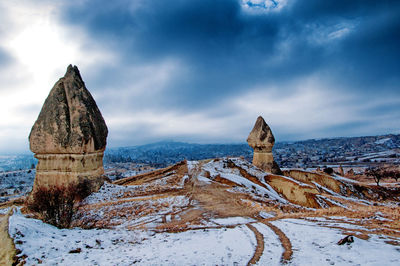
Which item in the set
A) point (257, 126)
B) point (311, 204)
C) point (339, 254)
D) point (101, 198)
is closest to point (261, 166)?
point (257, 126)

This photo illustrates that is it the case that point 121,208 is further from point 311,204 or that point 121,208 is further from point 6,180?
point 6,180

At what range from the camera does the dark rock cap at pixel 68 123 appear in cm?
1345

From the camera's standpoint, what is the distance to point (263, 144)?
94.8ft

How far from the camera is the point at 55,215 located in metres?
7.67

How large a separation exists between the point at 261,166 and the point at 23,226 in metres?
26.9

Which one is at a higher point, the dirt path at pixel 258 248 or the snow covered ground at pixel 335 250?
the snow covered ground at pixel 335 250

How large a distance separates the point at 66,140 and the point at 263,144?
74.8 feet

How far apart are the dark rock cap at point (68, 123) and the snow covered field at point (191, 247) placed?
8157 millimetres

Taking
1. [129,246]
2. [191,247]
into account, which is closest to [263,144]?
[191,247]

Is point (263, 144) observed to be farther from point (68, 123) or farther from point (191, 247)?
point (191, 247)

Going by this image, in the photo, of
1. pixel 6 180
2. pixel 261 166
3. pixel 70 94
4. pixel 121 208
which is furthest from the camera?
pixel 6 180

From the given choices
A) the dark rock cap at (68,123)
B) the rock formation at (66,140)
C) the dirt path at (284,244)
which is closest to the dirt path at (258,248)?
the dirt path at (284,244)

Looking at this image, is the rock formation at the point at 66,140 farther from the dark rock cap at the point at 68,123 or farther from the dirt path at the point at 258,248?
the dirt path at the point at 258,248

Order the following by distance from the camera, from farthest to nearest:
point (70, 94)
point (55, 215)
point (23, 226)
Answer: point (70, 94) → point (55, 215) → point (23, 226)
